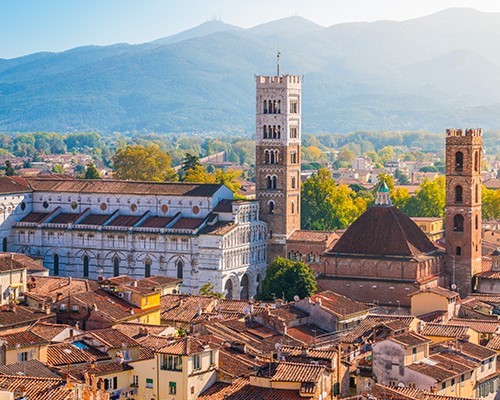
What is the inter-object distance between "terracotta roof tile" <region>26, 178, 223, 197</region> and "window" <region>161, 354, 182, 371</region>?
1726 inches

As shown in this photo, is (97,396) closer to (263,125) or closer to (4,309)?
(4,309)

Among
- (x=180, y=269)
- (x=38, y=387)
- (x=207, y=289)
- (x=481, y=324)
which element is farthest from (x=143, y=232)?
(x=38, y=387)

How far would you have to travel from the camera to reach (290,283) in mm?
71812

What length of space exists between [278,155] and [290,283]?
18.3 metres

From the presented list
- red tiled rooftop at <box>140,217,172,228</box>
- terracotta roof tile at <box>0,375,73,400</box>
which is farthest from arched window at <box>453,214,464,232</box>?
terracotta roof tile at <box>0,375,73,400</box>

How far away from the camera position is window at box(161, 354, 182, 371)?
1555 inches

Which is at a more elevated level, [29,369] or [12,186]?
[12,186]

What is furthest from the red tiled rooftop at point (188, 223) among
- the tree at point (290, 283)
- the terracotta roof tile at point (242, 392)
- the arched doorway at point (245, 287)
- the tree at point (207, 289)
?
the terracotta roof tile at point (242, 392)

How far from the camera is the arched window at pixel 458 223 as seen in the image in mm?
76750

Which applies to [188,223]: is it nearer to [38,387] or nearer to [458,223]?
[458,223]

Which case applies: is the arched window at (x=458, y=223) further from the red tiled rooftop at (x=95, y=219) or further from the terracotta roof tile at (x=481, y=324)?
the red tiled rooftop at (x=95, y=219)

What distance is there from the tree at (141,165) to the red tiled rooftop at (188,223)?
3944 centimetres

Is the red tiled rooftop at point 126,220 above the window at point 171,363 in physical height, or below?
above

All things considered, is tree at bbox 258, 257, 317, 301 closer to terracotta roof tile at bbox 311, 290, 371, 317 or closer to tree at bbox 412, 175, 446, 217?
terracotta roof tile at bbox 311, 290, 371, 317
